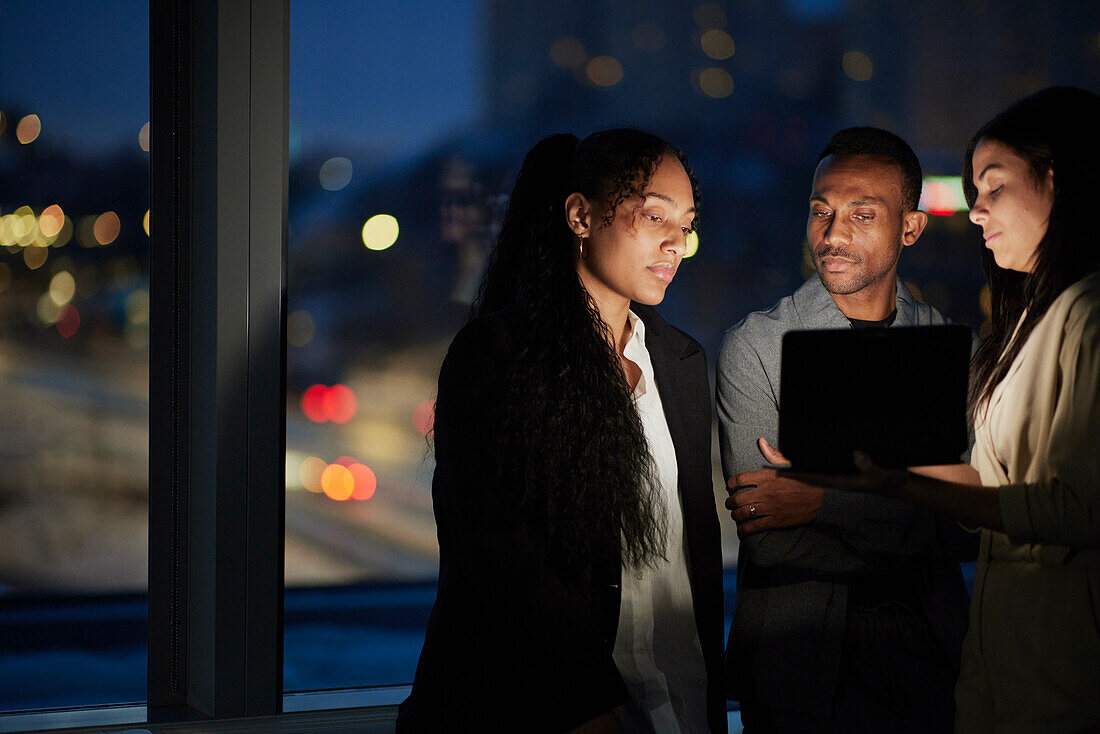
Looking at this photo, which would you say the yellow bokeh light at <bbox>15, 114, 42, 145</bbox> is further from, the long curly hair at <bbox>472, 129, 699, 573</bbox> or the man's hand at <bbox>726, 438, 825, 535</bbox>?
the man's hand at <bbox>726, 438, 825, 535</bbox>

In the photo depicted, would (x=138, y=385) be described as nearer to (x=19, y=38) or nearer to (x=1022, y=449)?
(x=19, y=38)

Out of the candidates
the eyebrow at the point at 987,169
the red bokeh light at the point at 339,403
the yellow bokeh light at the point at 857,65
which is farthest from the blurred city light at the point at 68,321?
the yellow bokeh light at the point at 857,65

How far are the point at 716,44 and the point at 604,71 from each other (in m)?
0.41

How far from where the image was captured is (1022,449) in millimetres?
1680

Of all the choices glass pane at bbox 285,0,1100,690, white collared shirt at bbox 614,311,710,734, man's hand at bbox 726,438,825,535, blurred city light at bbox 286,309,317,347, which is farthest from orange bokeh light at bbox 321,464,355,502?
man's hand at bbox 726,438,825,535

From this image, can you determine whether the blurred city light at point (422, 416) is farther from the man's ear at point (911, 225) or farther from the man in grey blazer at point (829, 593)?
the man's ear at point (911, 225)

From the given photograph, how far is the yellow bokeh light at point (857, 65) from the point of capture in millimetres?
3393

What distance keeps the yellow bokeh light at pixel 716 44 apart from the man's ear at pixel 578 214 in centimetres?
147

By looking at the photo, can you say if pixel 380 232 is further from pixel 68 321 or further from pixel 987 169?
pixel 987 169

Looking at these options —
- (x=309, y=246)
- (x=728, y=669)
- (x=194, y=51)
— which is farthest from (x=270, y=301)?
(x=728, y=669)

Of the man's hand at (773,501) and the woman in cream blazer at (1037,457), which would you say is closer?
the woman in cream blazer at (1037,457)

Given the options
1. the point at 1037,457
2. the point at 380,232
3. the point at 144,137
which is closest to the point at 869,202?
the point at 1037,457

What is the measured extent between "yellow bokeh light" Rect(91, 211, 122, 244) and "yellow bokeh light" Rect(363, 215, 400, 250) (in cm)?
71

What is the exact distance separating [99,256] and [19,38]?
0.63 metres
